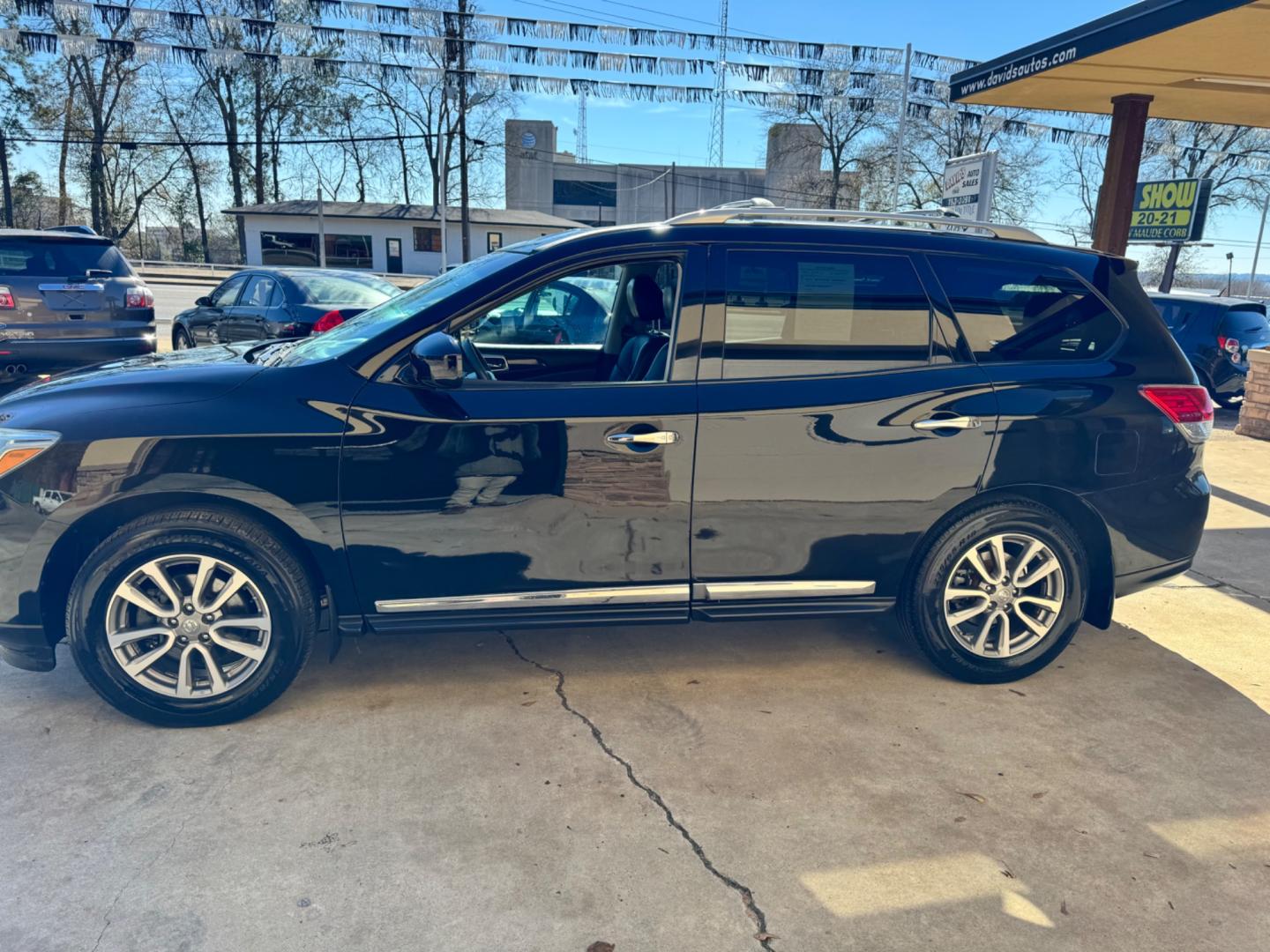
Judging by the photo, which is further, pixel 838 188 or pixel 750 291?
pixel 838 188

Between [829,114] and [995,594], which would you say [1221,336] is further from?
[829,114]

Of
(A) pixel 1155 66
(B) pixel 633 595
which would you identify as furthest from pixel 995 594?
(A) pixel 1155 66

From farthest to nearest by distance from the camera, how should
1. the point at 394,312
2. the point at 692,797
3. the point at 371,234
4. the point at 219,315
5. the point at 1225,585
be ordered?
1. the point at 371,234
2. the point at 219,315
3. the point at 1225,585
4. the point at 394,312
5. the point at 692,797

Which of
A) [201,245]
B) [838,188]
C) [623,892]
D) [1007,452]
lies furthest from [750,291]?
[201,245]

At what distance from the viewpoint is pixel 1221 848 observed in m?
2.78

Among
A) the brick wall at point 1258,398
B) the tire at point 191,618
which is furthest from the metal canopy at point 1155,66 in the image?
the tire at point 191,618

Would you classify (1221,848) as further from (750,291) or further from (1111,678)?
(750,291)

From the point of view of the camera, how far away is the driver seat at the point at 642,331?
371cm

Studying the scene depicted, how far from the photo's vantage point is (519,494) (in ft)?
11.0

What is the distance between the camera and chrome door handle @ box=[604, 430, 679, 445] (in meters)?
3.37

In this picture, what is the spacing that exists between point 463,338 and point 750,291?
129cm

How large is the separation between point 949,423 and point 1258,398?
8726 mm

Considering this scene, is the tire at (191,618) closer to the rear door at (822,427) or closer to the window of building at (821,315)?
the rear door at (822,427)

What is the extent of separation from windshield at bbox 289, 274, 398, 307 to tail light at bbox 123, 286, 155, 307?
1.43 m
